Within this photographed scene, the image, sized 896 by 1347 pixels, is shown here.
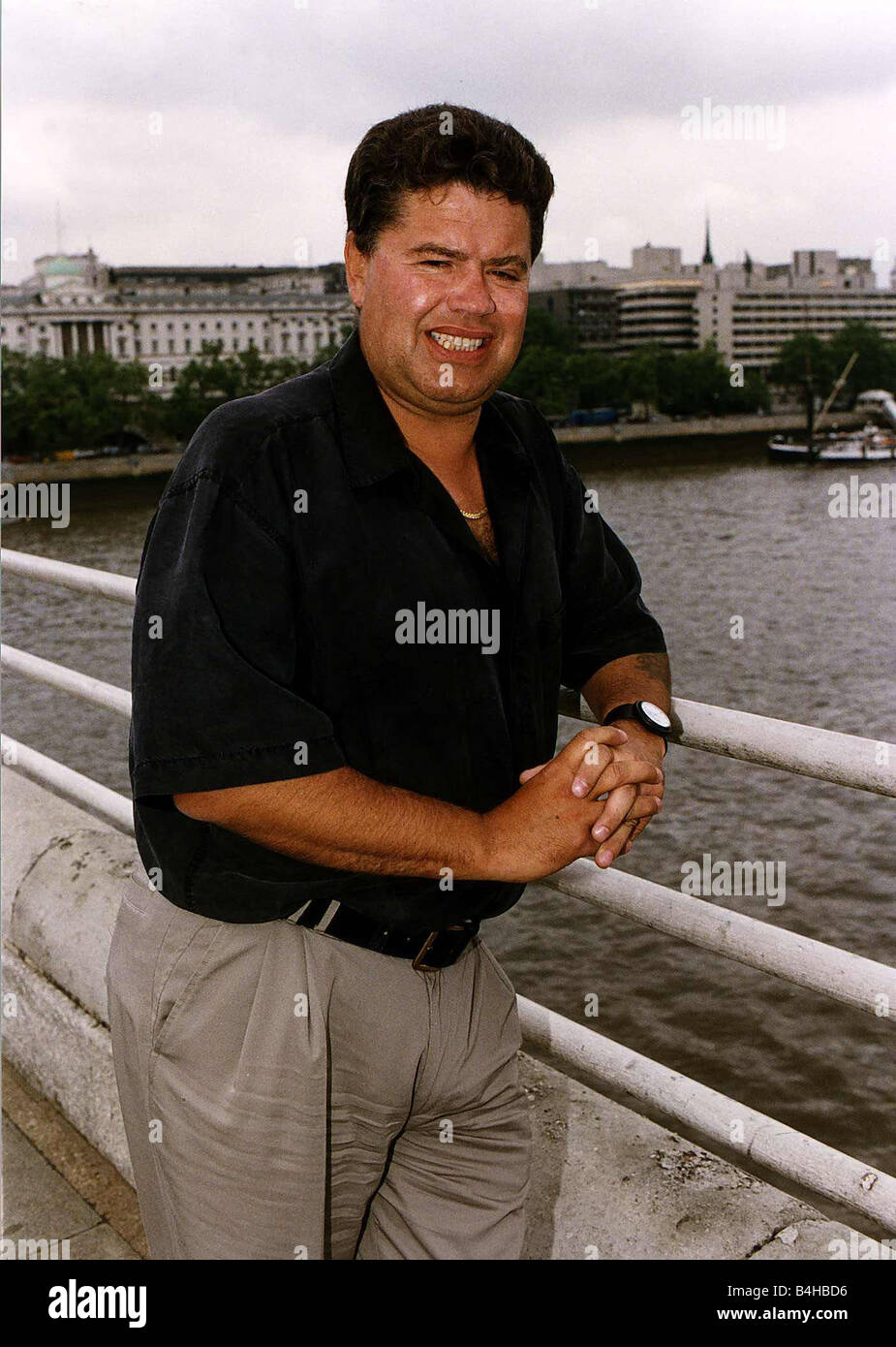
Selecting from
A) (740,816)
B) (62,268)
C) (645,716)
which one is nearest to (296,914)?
(645,716)

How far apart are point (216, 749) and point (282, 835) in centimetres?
12

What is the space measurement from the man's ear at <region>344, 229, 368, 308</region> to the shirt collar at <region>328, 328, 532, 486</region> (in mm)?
41

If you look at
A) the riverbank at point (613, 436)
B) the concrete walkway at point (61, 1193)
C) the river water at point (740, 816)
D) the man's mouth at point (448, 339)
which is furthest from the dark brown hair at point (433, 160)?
the riverbank at point (613, 436)

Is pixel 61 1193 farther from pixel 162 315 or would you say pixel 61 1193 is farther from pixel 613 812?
pixel 162 315

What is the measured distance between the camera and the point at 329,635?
1.48m

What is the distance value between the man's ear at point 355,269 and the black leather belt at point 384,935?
66 centimetres

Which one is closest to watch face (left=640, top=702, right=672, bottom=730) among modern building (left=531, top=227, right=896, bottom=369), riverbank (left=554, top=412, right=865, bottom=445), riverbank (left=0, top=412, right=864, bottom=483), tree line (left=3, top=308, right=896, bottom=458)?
riverbank (left=0, top=412, right=864, bottom=483)

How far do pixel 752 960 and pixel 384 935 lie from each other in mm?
493

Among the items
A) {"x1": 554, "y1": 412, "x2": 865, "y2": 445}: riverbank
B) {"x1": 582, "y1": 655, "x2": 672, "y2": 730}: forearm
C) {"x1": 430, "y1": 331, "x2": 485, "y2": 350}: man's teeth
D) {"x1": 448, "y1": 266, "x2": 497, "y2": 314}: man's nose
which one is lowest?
{"x1": 582, "y1": 655, "x2": 672, "y2": 730}: forearm

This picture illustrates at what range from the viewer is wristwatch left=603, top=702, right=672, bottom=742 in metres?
1.77

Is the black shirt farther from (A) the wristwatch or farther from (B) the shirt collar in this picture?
(A) the wristwatch

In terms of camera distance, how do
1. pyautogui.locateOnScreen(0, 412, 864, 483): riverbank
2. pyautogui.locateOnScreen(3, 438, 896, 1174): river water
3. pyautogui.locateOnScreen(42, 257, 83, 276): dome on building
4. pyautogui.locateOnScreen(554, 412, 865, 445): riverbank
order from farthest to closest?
pyautogui.locateOnScreen(42, 257, 83, 276): dome on building → pyautogui.locateOnScreen(554, 412, 865, 445): riverbank → pyautogui.locateOnScreen(0, 412, 864, 483): riverbank → pyautogui.locateOnScreen(3, 438, 896, 1174): river water

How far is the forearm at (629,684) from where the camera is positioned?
1835mm
